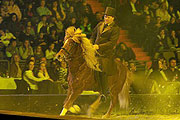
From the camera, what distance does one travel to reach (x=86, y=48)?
5.36 metres

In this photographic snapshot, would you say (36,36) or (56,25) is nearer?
(56,25)

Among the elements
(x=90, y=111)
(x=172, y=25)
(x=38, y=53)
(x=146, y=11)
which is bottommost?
(x=90, y=111)

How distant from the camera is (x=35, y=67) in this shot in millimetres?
7086

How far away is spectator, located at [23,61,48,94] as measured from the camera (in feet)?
23.3

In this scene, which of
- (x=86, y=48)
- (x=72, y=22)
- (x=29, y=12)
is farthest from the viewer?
(x=29, y=12)

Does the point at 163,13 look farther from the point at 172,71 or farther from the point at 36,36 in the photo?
the point at 36,36

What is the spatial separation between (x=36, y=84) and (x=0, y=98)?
67 cm

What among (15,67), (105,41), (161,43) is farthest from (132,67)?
(15,67)

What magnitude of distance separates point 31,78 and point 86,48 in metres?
2.08

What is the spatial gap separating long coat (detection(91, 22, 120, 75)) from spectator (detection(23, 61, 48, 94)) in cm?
180

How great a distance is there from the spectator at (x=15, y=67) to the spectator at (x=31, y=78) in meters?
0.12

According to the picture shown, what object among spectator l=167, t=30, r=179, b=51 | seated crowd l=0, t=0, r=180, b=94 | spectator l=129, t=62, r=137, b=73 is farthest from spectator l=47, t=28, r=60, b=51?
spectator l=167, t=30, r=179, b=51

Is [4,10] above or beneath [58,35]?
above

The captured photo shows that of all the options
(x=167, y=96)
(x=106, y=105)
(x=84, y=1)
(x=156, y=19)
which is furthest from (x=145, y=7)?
(x=106, y=105)
